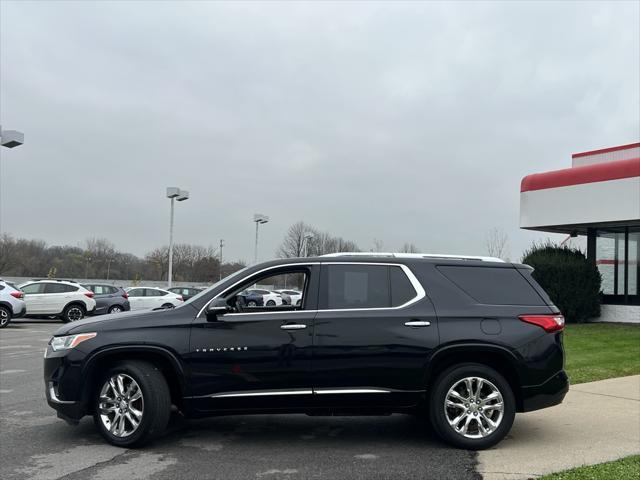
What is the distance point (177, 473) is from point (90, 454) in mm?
1047

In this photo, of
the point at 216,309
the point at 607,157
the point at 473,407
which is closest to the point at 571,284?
the point at 607,157

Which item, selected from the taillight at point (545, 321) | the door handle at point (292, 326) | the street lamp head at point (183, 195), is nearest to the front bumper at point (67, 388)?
the door handle at point (292, 326)

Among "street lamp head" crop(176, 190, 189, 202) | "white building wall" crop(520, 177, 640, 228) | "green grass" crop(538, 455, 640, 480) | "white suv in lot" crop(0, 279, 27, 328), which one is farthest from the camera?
"street lamp head" crop(176, 190, 189, 202)

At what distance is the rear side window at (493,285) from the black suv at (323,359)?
3.3 inches

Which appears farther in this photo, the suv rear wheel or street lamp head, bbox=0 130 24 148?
the suv rear wheel

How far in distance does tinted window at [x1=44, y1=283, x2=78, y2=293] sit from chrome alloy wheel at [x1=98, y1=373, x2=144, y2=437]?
61.9 ft

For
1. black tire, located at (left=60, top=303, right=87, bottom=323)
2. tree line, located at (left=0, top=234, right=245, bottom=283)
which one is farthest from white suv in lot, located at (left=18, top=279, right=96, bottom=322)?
tree line, located at (left=0, top=234, right=245, bottom=283)

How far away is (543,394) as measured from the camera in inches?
233

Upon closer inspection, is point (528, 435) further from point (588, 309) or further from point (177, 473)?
point (588, 309)

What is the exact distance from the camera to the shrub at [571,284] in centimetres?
1978

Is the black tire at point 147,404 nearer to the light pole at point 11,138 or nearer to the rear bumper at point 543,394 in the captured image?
the rear bumper at point 543,394

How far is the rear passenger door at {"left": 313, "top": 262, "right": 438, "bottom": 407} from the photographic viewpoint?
569 cm

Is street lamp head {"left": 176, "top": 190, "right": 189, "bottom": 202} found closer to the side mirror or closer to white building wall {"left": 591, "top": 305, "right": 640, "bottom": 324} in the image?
white building wall {"left": 591, "top": 305, "right": 640, "bottom": 324}

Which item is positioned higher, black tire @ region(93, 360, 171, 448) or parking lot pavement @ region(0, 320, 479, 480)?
black tire @ region(93, 360, 171, 448)
